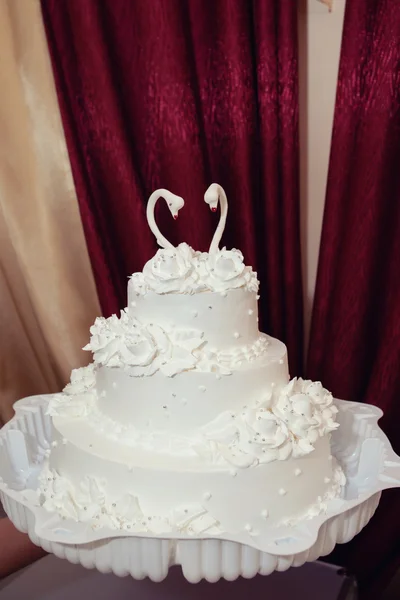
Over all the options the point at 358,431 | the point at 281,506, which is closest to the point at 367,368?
the point at 358,431

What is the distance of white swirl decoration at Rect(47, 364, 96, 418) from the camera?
1118 mm

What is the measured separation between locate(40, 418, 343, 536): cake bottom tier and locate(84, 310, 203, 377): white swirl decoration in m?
0.15

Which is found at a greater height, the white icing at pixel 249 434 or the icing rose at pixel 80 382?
the white icing at pixel 249 434

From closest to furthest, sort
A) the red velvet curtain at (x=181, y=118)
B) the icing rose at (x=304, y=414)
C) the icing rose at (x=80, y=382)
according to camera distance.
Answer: the icing rose at (x=304, y=414), the icing rose at (x=80, y=382), the red velvet curtain at (x=181, y=118)

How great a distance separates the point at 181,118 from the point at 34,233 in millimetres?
502

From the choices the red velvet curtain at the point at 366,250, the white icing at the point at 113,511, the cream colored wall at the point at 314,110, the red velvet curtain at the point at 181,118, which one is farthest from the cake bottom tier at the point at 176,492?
the cream colored wall at the point at 314,110

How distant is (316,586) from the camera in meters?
1.36

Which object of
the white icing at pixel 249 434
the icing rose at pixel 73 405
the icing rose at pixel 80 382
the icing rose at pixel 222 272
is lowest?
the icing rose at pixel 80 382

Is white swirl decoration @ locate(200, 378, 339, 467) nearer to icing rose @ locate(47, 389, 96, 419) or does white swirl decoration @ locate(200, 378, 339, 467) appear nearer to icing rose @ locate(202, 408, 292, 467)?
icing rose @ locate(202, 408, 292, 467)

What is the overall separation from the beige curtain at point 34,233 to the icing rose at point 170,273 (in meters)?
0.58

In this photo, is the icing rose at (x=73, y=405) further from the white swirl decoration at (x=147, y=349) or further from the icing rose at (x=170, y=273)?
the icing rose at (x=170, y=273)

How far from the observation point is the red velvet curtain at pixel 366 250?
1354 millimetres

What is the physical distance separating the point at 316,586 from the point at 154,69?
4.52ft

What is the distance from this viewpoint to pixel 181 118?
1.49 meters
